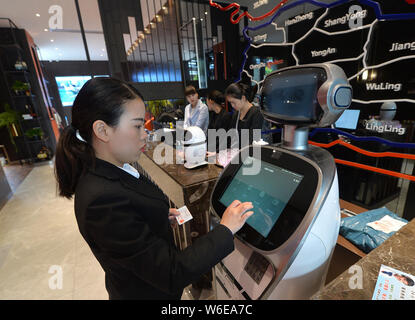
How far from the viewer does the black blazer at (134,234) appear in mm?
628

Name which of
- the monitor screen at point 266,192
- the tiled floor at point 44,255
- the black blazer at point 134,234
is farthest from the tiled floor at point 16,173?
the monitor screen at point 266,192

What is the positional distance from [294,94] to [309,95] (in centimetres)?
6

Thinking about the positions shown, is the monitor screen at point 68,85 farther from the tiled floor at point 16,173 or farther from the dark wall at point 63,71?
the tiled floor at point 16,173

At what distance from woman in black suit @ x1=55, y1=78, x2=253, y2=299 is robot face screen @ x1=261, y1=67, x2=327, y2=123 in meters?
0.37

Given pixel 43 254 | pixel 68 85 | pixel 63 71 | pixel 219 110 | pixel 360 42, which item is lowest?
pixel 43 254

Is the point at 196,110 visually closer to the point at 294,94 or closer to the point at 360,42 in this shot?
the point at 360,42

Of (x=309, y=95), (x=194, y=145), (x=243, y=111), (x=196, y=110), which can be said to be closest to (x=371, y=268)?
(x=309, y=95)

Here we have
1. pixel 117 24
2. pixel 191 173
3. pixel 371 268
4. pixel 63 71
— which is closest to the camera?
pixel 371 268

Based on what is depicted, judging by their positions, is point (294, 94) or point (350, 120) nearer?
point (294, 94)

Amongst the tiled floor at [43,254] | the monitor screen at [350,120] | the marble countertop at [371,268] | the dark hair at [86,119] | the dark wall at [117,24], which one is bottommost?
the tiled floor at [43,254]

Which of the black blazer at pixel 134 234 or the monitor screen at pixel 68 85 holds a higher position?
the monitor screen at pixel 68 85

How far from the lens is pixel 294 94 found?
2.45ft

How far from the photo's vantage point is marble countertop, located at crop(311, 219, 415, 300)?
490 mm
